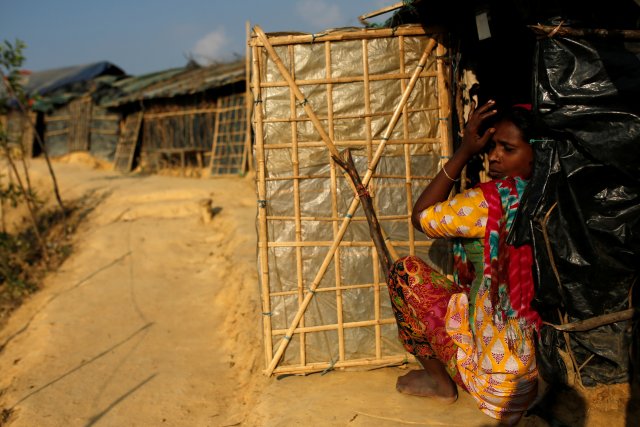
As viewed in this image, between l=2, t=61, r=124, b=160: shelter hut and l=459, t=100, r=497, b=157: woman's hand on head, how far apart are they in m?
14.7

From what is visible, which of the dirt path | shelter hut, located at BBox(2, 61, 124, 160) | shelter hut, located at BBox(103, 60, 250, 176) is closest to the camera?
the dirt path

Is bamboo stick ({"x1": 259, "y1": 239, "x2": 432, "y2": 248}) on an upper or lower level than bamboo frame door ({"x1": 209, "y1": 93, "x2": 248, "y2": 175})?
lower

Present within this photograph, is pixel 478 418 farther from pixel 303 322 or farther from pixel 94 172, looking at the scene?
pixel 94 172

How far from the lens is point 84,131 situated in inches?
643

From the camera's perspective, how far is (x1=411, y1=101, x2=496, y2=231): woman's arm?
2381 millimetres

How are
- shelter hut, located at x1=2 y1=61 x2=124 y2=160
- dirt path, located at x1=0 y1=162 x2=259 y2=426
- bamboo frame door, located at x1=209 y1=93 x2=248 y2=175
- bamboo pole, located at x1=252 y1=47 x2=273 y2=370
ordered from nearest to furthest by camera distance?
bamboo pole, located at x1=252 y1=47 x2=273 y2=370, dirt path, located at x1=0 y1=162 x2=259 y2=426, bamboo frame door, located at x1=209 y1=93 x2=248 y2=175, shelter hut, located at x1=2 y1=61 x2=124 y2=160

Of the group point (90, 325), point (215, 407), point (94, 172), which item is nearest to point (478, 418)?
point (215, 407)

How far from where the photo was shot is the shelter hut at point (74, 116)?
52.0 ft

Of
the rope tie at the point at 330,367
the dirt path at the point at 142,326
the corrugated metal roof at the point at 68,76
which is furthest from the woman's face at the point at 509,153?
the corrugated metal roof at the point at 68,76

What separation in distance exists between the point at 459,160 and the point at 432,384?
131cm

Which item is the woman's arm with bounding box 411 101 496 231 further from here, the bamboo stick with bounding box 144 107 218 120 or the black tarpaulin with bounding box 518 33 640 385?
the bamboo stick with bounding box 144 107 218 120

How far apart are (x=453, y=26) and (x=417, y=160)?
870mm

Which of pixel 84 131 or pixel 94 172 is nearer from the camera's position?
pixel 94 172

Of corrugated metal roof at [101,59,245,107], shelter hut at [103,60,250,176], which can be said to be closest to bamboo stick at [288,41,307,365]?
shelter hut at [103,60,250,176]
